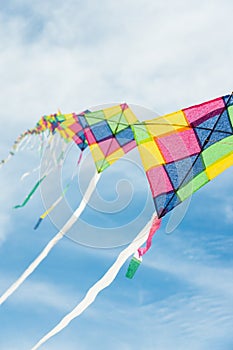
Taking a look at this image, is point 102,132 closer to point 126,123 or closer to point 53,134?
point 126,123

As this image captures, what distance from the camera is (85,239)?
42.8 feet

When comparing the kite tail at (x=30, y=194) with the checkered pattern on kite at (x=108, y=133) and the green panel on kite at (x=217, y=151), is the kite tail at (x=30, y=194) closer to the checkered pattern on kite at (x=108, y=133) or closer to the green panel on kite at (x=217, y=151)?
the checkered pattern on kite at (x=108, y=133)

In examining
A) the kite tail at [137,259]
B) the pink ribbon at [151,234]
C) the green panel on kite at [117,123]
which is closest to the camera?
the kite tail at [137,259]

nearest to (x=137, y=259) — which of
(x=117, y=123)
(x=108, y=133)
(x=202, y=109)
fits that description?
(x=202, y=109)

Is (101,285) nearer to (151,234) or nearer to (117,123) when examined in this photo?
(151,234)

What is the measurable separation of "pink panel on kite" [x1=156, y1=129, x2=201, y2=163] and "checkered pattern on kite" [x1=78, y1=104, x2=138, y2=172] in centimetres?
262

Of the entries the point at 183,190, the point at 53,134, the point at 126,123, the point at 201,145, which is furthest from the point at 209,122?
the point at 53,134

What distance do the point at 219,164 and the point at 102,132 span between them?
4.37 metres

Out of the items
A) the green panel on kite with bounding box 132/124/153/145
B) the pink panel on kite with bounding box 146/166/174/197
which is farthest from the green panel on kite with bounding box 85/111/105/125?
the pink panel on kite with bounding box 146/166/174/197

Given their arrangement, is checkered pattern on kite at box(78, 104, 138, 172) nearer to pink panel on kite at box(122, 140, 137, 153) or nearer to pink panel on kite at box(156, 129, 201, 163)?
pink panel on kite at box(122, 140, 137, 153)

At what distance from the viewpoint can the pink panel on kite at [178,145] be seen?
14.0 metres

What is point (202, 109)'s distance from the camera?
13.6m

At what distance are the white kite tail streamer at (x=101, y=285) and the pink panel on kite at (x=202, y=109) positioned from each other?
3034mm

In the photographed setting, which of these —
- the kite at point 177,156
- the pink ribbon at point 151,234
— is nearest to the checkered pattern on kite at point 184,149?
the kite at point 177,156
